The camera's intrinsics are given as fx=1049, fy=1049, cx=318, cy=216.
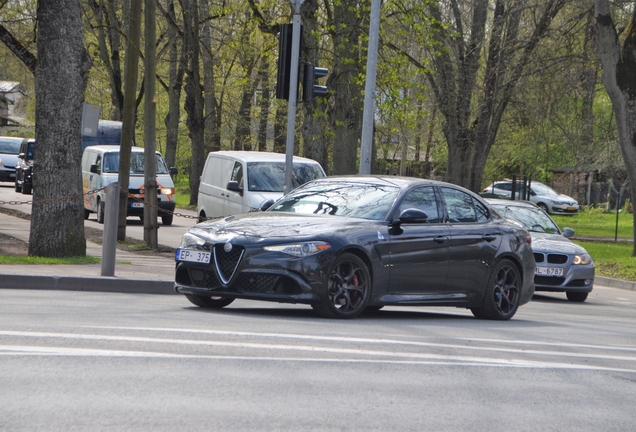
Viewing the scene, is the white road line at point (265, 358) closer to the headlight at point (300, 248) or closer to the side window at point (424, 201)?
the headlight at point (300, 248)

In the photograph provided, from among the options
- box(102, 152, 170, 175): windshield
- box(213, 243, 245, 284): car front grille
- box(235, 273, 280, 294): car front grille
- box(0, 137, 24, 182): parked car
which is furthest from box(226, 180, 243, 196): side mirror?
box(0, 137, 24, 182): parked car

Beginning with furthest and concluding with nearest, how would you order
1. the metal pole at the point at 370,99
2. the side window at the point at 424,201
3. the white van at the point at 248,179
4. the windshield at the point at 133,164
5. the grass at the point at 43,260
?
the windshield at the point at 133,164
the white van at the point at 248,179
the metal pole at the point at 370,99
the grass at the point at 43,260
the side window at the point at 424,201

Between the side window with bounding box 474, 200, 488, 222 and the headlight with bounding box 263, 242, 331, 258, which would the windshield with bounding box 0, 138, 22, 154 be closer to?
the side window with bounding box 474, 200, 488, 222

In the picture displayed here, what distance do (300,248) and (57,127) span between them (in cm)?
669

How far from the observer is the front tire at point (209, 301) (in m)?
10.7

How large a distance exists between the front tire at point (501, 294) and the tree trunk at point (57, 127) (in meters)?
6.50

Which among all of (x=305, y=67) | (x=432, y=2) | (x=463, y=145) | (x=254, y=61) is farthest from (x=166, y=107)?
(x=305, y=67)

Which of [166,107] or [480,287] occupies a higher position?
[166,107]

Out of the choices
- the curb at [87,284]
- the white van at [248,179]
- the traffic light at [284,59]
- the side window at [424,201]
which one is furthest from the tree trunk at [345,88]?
the side window at [424,201]

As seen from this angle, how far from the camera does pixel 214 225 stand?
1026 centimetres

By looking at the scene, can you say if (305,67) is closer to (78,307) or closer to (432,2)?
(78,307)

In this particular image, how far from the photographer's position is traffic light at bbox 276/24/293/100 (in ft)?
52.4

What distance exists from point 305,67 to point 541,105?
49.2 ft

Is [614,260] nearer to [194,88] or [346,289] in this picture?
[346,289]
